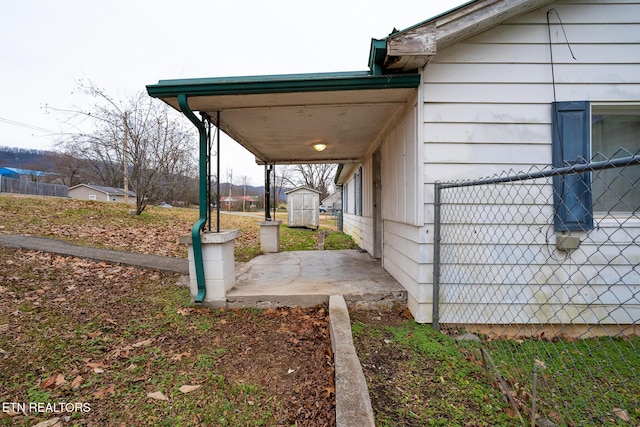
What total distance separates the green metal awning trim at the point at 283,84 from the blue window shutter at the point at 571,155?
5.06 ft

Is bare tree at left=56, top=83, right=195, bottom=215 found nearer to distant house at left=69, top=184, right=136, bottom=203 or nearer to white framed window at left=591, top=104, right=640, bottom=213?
white framed window at left=591, top=104, right=640, bottom=213

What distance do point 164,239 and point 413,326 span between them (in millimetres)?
6568

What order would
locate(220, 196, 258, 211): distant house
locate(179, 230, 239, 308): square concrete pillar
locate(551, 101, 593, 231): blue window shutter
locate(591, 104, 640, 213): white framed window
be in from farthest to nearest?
locate(220, 196, 258, 211): distant house → locate(179, 230, 239, 308): square concrete pillar → locate(591, 104, 640, 213): white framed window → locate(551, 101, 593, 231): blue window shutter

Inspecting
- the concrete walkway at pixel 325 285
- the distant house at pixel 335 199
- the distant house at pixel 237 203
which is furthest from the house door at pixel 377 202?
the distant house at pixel 237 203

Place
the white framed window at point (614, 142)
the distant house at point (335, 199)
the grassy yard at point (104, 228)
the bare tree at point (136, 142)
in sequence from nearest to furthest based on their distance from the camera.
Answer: the white framed window at point (614, 142), the grassy yard at point (104, 228), the bare tree at point (136, 142), the distant house at point (335, 199)

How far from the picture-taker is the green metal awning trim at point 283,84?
8.97 ft

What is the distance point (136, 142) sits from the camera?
28.9 ft

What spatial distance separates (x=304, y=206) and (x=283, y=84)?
37.3 feet

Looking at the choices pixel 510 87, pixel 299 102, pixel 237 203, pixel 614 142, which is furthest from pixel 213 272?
pixel 237 203

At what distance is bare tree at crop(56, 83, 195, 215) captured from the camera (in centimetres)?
845

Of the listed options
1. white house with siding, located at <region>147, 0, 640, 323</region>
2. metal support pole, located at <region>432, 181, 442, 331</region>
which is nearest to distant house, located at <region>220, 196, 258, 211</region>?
white house with siding, located at <region>147, 0, 640, 323</region>

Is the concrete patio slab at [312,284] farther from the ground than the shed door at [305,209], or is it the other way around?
the shed door at [305,209]

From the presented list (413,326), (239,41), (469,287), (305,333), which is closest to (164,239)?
(305,333)

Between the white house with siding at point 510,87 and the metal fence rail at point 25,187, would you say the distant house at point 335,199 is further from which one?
the metal fence rail at point 25,187
